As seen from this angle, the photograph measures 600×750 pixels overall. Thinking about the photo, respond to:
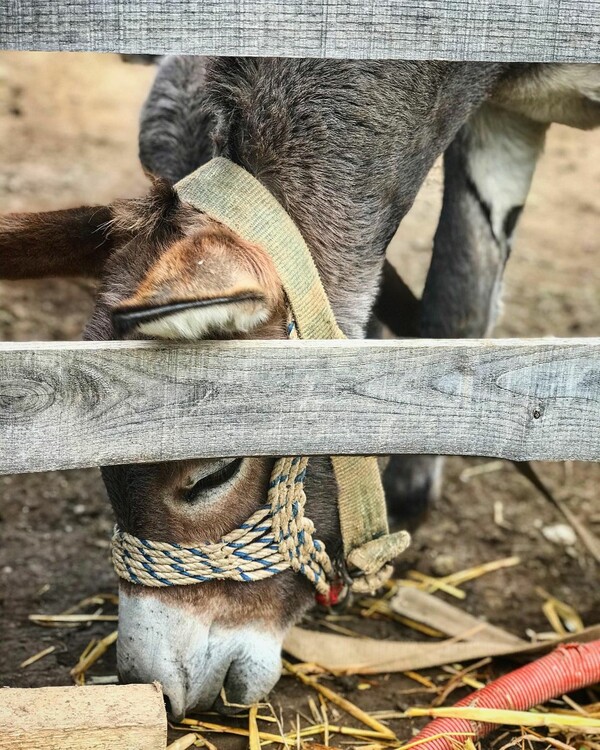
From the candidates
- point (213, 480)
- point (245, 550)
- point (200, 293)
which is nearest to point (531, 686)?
point (245, 550)

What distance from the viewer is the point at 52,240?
2.16 metres

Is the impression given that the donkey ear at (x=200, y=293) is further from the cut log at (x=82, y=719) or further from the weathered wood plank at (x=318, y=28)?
the cut log at (x=82, y=719)

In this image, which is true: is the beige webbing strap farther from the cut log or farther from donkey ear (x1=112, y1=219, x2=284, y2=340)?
the cut log

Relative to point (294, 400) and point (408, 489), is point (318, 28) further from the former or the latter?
point (408, 489)

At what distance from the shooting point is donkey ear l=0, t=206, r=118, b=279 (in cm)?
213

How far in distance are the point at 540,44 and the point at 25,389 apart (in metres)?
1.25

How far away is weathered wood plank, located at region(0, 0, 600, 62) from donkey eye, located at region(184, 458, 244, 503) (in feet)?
3.00

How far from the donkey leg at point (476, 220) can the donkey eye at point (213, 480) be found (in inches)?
58.7

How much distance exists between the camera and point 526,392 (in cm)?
198

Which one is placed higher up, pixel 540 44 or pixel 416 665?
pixel 540 44

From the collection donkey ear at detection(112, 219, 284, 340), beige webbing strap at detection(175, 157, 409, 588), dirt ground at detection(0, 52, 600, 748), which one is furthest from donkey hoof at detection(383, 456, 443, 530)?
donkey ear at detection(112, 219, 284, 340)

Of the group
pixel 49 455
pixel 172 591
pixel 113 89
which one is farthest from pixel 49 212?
pixel 113 89

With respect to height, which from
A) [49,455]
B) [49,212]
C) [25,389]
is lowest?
[49,455]

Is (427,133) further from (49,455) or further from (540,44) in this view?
(49,455)
